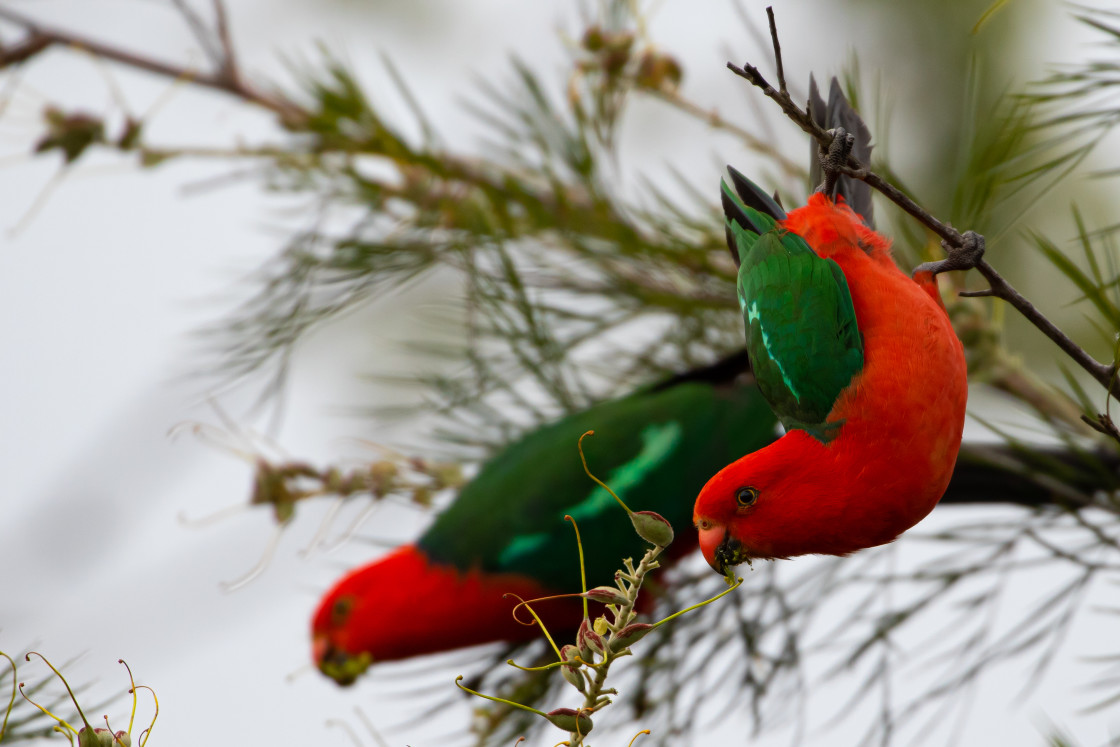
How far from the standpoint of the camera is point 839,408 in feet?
2.11

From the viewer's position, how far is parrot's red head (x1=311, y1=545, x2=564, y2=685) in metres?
1.16

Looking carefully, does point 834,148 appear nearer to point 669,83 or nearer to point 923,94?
point 669,83

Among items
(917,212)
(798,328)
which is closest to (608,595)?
(917,212)

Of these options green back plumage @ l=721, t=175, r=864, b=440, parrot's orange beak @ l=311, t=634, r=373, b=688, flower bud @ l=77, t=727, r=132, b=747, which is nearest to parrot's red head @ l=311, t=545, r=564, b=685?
parrot's orange beak @ l=311, t=634, r=373, b=688

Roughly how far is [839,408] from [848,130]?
0.96ft

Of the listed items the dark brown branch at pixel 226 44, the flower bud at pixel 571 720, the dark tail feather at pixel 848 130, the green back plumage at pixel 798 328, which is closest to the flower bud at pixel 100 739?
the flower bud at pixel 571 720

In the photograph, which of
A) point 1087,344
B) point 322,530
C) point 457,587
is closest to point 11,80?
point 322,530

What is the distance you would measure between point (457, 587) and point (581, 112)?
0.55 meters

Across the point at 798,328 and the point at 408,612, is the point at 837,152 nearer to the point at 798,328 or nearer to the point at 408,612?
the point at 798,328

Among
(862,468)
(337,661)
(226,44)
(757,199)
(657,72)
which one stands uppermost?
(226,44)

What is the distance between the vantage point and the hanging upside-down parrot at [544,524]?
1049 mm

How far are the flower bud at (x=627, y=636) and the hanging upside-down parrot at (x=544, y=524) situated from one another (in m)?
0.68

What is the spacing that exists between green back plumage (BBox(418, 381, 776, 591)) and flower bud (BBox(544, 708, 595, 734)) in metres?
0.69

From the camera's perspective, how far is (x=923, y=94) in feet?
5.29
